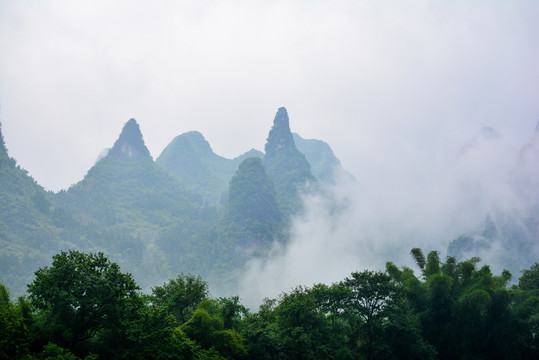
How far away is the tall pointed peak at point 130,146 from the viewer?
552 ft

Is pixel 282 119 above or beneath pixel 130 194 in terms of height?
above

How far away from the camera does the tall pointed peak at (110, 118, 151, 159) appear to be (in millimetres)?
168125

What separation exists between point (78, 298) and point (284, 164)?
482ft

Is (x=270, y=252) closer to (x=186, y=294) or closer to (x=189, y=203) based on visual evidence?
(x=189, y=203)

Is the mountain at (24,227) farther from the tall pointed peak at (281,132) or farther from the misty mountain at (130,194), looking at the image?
the tall pointed peak at (281,132)

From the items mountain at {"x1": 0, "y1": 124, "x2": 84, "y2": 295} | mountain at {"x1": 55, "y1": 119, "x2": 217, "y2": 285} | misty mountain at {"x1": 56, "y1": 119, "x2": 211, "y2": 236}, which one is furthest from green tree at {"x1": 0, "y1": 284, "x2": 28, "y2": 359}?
misty mountain at {"x1": 56, "y1": 119, "x2": 211, "y2": 236}

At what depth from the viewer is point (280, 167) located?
538ft

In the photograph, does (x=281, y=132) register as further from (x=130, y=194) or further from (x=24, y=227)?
(x=24, y=227)

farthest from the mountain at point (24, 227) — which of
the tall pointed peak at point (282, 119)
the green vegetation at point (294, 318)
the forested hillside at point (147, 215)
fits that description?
the tall pointed peak at point (282, 119)

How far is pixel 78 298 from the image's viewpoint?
18.0 metres

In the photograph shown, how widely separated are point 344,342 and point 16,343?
18.7 metres

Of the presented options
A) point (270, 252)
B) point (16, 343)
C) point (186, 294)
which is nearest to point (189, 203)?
point (270, 252)

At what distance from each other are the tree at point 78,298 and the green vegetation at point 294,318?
0.16ft

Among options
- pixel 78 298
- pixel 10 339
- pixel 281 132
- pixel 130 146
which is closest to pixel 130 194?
pixel 130 146
